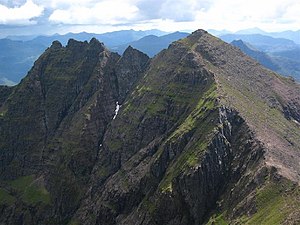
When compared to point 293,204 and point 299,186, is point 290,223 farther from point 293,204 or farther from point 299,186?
point 299,186

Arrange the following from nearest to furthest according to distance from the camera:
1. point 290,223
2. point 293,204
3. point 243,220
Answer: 1. point 290,223
2. point 293,204
3. point 243,220

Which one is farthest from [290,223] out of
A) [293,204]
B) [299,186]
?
[299,186]

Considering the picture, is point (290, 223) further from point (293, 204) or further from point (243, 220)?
point (243, 220)

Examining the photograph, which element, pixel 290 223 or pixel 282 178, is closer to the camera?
pixel 290 223

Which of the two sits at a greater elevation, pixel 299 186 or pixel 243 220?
pixel 299 186

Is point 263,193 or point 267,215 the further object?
point 263,193

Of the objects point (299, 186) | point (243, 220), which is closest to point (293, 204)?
point (299, 186)

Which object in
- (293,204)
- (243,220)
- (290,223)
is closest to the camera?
(290,223)

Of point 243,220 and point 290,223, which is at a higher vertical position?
point 290,223
